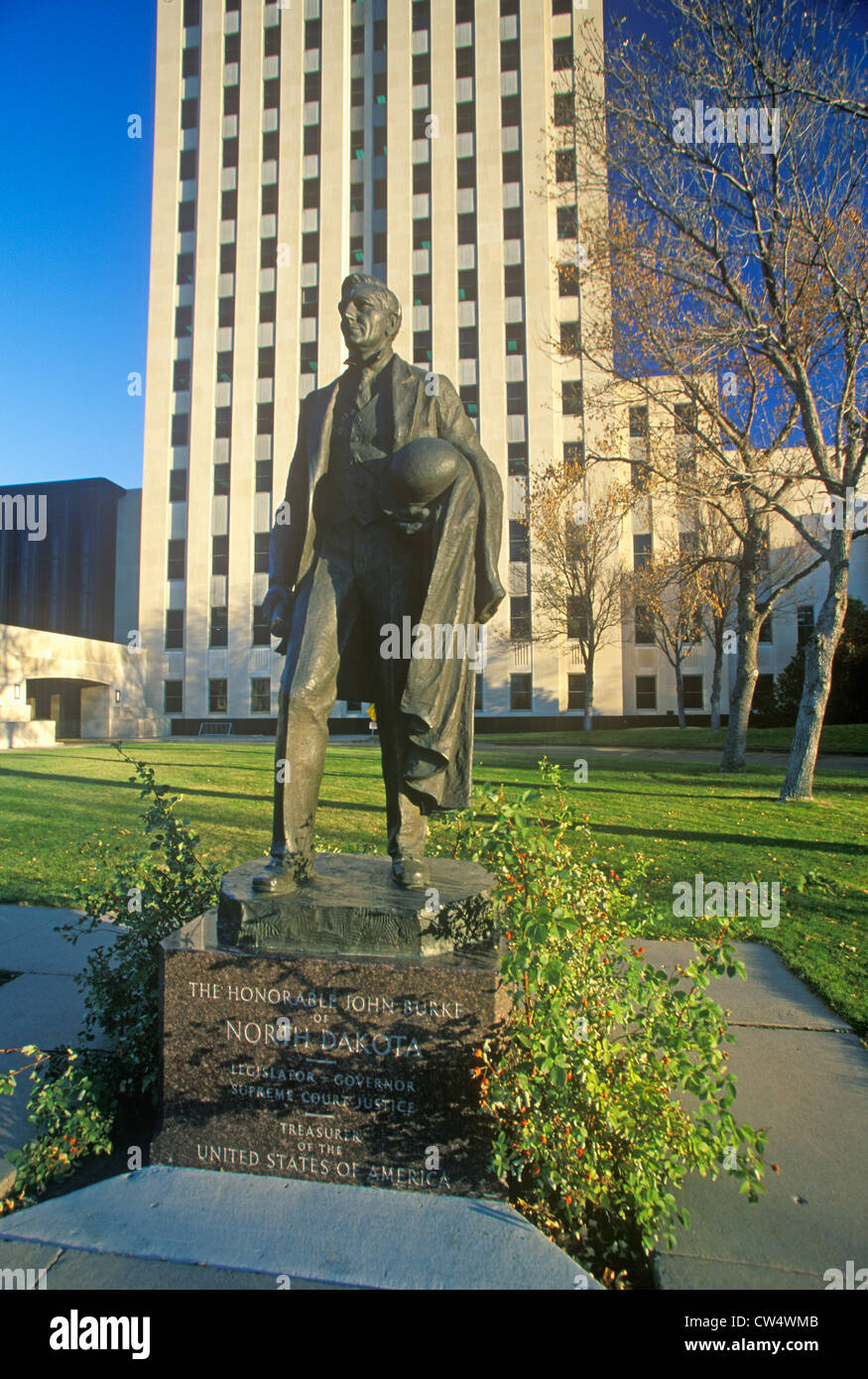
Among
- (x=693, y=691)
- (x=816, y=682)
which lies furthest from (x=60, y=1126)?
(x=693, y=691)

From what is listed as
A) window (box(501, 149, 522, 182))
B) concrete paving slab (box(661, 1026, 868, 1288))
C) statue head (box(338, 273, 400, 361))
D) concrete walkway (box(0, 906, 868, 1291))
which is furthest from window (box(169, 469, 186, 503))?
concrete paving slab (box(661, 1026, 868, 1288))

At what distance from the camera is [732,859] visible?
7785 millimetres

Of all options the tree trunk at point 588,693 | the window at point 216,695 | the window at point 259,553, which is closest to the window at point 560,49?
the window at point 259,553

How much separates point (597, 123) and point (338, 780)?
13.0 m

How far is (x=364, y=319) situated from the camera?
11.6 feet

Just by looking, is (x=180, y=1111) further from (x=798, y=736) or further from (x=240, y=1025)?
(x=798, y=736)

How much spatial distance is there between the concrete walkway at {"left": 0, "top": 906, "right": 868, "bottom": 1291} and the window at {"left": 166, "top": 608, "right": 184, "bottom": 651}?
3947 cm

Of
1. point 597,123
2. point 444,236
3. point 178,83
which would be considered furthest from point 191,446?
point 597,123

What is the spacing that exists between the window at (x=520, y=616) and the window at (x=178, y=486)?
19.1 m

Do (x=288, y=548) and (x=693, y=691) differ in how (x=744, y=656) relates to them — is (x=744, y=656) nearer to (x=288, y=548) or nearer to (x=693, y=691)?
(x=288, y=548)

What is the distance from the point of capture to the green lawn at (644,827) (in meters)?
5.89

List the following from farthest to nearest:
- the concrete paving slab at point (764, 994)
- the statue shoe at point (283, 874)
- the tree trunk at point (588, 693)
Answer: the tree trunk at point (588, 693), the concrete paving slab at point (764, 994), the statue shoe at point (283, 874)

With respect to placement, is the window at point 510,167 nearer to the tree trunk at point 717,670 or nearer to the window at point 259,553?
the window at point 259,553
